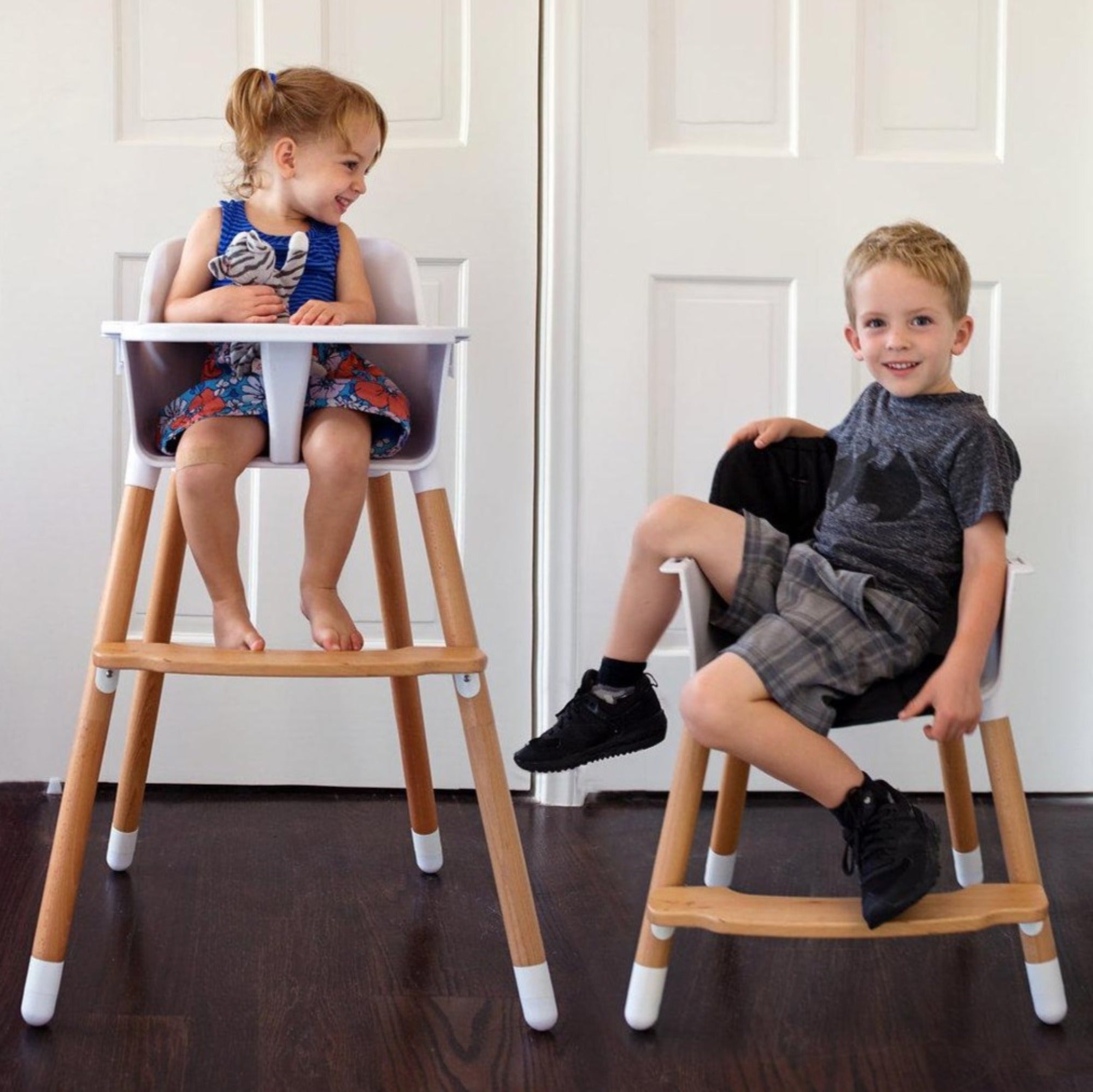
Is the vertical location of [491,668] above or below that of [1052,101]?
below

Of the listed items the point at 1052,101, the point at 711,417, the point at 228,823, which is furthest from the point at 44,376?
the point at 1052,101

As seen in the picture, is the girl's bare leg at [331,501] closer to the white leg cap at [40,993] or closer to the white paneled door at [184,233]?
the white leg cap at [40,993]

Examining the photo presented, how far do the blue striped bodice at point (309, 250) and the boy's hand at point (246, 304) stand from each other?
0.24 feet

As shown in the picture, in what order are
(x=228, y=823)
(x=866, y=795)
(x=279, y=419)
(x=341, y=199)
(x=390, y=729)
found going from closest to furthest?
(x=866, y=795)
(x=279, y=419)
(x=341, y=199)
(x=228, y=823)
(x=390, y=729)

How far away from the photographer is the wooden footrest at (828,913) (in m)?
1.29

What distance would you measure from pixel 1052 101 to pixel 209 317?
1.34m

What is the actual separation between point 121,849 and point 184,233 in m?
0.89

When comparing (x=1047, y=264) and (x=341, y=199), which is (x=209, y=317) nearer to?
(x=341, y=199)

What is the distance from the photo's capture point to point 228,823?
78.5 inches

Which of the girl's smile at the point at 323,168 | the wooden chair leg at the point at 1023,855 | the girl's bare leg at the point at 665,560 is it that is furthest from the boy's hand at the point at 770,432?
the girl's smile at the point at 323,168

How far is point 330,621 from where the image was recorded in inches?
55.8

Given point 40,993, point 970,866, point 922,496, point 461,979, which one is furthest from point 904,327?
point 40,993

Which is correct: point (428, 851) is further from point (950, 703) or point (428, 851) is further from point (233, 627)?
point (950, 703)

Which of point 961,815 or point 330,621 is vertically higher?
point 330,621
